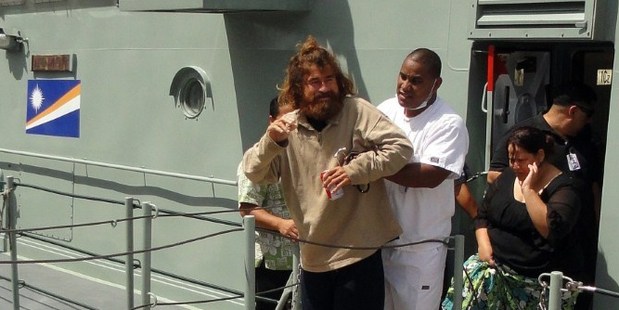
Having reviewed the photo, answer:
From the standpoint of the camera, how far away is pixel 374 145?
10.8 feet

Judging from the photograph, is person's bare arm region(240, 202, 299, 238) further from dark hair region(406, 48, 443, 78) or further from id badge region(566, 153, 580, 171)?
id badge region(566, 153, 580, 171)

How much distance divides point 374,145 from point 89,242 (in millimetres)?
3659

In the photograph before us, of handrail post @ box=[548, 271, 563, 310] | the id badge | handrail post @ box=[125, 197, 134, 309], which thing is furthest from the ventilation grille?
handrail post @ box=[125, 197, 134, 309]

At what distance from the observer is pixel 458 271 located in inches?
142

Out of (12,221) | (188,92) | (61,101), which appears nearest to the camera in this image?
(12,221)

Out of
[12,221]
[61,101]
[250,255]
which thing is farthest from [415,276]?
[61,101]

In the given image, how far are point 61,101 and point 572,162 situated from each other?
404 cm

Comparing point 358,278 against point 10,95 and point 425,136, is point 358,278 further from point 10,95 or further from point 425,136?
point 10,95

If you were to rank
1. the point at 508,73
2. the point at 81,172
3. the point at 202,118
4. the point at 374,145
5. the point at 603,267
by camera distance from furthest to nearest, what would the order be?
the point at 81,172
the point at 202,118
the point at 508,73
the point at 603,267
the point at 374,145

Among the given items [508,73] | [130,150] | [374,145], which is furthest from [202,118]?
[374,145]

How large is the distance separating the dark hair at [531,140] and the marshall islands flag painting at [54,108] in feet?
12.2

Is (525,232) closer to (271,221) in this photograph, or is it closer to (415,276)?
(415,276)

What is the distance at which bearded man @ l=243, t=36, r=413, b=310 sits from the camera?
10.7ft

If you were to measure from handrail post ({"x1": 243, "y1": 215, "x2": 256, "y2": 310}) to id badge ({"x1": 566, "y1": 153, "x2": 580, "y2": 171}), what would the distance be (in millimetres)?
1394
